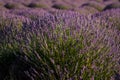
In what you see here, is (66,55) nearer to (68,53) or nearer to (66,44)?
(68,53)

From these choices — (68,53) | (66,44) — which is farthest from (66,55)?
(66,44)

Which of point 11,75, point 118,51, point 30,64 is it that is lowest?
point 11,75

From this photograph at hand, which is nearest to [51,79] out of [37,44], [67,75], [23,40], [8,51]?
[67,75]

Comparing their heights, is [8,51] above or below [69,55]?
below

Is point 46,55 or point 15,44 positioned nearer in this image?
point 46,55

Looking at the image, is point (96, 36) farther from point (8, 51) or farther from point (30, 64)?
point (8, 51)

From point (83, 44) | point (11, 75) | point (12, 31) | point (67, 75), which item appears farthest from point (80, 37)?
point (12, 31)

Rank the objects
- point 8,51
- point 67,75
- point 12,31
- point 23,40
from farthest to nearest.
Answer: point 12,31
point 8,51
point 23,40
point 67,75

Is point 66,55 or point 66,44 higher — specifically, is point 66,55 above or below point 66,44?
below

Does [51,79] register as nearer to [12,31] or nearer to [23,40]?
[23,40]

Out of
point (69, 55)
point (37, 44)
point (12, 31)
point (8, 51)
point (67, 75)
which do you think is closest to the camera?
point (67, 75)
